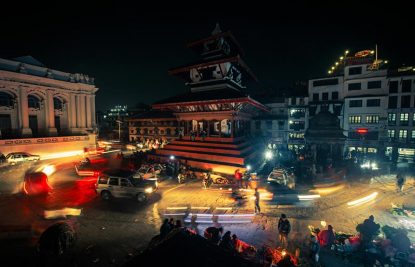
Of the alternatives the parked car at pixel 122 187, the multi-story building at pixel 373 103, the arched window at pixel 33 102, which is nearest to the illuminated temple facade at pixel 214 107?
the parked car at pixel 122 187

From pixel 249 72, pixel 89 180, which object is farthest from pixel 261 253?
pixel 249 72

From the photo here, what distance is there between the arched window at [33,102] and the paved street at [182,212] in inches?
840

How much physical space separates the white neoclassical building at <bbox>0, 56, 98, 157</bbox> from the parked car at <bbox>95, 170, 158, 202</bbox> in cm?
2390

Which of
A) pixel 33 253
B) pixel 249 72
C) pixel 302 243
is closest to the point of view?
pixel 33 253

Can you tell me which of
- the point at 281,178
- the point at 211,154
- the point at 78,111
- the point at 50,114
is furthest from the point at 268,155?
the point at 50,114

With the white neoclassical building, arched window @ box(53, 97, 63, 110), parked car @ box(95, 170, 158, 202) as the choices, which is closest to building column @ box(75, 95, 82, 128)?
the white neoclassical building

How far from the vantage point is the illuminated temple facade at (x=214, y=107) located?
1900 centimetres

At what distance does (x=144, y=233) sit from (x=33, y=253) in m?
4.30

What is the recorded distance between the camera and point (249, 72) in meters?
24.4

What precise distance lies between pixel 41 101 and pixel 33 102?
1.08m

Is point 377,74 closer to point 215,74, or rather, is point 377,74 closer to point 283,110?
point 283,110

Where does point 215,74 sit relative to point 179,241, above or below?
above

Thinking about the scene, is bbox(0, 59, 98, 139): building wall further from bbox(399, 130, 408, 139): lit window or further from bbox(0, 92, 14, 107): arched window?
bbox(399, 130, 408, 139): lit window

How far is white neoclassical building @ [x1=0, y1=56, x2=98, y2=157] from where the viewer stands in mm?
28828
